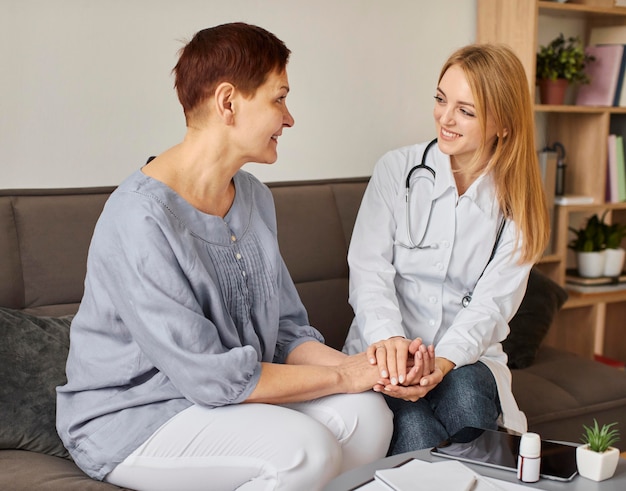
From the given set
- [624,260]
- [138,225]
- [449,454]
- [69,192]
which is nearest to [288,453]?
[449,454]

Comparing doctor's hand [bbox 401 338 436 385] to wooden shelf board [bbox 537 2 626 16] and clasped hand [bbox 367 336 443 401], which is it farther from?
wooden shelf board [bbox 537 2 626 16]

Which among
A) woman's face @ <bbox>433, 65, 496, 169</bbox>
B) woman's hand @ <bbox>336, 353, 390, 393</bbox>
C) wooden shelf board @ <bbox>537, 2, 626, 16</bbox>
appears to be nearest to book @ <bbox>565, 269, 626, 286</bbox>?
wooden shelf board @ <bbox>537, 2, 626, 16</bbox>

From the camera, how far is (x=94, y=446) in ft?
5.23

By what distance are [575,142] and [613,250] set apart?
18.2 inches

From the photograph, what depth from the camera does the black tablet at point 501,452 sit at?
145cm

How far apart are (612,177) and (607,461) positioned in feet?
7.03

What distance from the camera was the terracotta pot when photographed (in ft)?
10.4

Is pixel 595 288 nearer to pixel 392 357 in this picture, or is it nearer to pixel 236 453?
pixel 392 357

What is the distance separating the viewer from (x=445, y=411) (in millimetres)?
1876

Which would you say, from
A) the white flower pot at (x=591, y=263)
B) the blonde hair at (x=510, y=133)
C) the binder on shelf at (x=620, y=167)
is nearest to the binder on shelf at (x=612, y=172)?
the binder on shelf at (x=620, y=167)

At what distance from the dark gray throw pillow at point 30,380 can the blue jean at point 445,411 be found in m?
0.74

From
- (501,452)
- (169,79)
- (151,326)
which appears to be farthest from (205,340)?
(169,79)

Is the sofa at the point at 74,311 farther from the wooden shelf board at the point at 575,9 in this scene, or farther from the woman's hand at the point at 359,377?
the wooden shelf board at the point at 575,9

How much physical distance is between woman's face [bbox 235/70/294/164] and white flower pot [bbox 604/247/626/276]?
2.04 m
